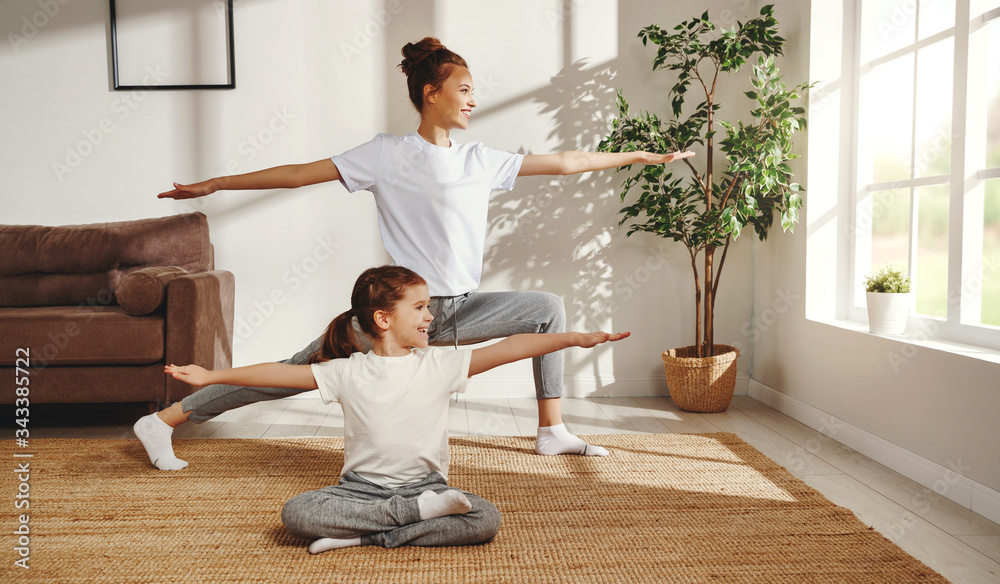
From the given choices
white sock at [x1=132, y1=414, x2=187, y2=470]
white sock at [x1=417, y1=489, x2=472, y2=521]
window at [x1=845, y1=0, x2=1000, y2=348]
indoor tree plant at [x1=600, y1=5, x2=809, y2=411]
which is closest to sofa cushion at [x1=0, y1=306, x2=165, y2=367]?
white sock at [x1=132, y1=414, x2=187, y2=470]

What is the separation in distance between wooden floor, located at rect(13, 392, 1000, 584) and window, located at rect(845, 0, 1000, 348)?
508 millimetres

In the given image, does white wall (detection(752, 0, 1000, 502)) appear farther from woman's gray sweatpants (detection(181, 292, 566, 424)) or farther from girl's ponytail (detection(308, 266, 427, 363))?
girl's ponytail (detection(308, 266, 427, 363))

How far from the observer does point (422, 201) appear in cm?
212

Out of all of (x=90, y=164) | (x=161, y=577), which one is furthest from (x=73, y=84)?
(x=161, y=577)

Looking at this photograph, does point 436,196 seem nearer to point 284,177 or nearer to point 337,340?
point 284,177

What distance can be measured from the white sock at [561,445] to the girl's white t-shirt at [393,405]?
2.54 feet

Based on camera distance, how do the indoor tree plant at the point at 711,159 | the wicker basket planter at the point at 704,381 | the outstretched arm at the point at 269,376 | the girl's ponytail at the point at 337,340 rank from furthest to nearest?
the wicker basket planter at the point at 704,381 < the indoor tree plant at the point at 711,159 < the girl's ponytail at the point at 337,340 < the outstretched arm at the point at 269,376

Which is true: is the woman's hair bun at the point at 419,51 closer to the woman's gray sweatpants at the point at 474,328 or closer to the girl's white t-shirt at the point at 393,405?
the woman's gray sweatpants at the point at 474,328

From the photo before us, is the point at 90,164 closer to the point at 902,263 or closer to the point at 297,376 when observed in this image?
the point at 297,376

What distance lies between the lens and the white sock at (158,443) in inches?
87.0

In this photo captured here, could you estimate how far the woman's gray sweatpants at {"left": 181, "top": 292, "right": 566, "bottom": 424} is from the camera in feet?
7.12

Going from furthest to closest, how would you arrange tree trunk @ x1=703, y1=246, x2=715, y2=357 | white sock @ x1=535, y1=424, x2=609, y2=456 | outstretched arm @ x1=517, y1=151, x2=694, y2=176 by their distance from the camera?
tree trunk @ x1=703, y1=246, x2=715, y2=357, white sock @ x1=535, y1=424, x2=609, y2=456, outstretched arm @ x1=517, y1=151, x2=694, y2=176

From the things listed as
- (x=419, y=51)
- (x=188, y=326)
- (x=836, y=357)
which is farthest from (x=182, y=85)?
(x=836, y=357)

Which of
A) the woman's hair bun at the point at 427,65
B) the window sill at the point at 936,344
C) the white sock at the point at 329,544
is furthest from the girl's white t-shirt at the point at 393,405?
the window sill at the point at 936,344
